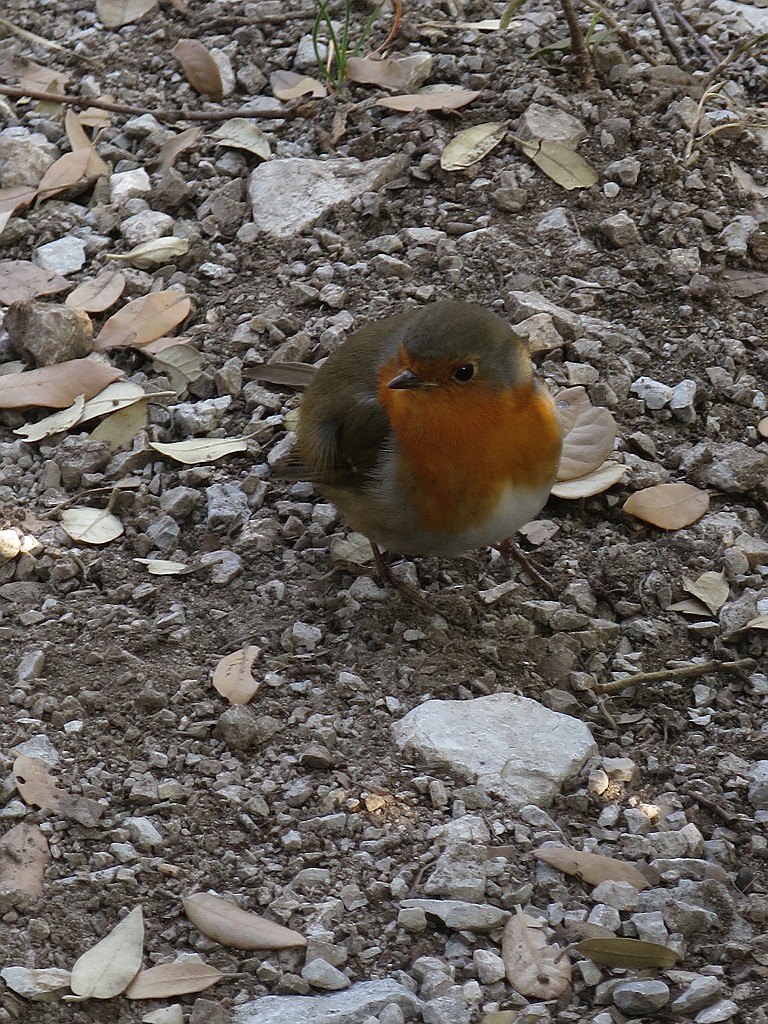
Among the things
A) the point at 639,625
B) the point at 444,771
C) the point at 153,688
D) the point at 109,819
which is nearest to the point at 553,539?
the point at 639,625

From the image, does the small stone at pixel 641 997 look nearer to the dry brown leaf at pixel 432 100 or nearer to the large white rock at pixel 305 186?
the large white rock at pixel 305 186

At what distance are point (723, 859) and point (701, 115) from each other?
9.21ft

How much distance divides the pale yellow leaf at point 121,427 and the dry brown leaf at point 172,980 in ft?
5.87

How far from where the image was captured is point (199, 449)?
388 centimetres

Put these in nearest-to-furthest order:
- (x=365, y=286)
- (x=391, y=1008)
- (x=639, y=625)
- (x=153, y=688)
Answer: (x=391, y=1008) < (x=153, y=688) < (x=639, y=625) < (x=365, y=286)

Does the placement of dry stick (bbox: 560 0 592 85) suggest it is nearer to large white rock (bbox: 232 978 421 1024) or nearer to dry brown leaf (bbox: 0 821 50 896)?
dry brown leaf (bbox: 0 821 50 896)

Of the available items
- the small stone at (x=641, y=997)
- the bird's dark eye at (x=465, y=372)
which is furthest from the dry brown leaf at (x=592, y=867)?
the bird's dark eye at (x=465, y=372)

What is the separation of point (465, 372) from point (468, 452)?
0.20m

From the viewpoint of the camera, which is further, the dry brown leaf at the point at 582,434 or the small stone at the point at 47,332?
the small stone at the point at 47,332

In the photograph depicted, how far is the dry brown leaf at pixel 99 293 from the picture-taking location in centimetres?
428

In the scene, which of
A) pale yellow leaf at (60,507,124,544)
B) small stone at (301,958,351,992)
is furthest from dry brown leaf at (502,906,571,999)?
pale yellow leaf at (60,507,124,544)

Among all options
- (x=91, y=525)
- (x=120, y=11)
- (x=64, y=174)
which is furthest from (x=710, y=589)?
(x=120, y=11)

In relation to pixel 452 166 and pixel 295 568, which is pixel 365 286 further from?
pixel 295 568

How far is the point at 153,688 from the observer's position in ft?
10.3
